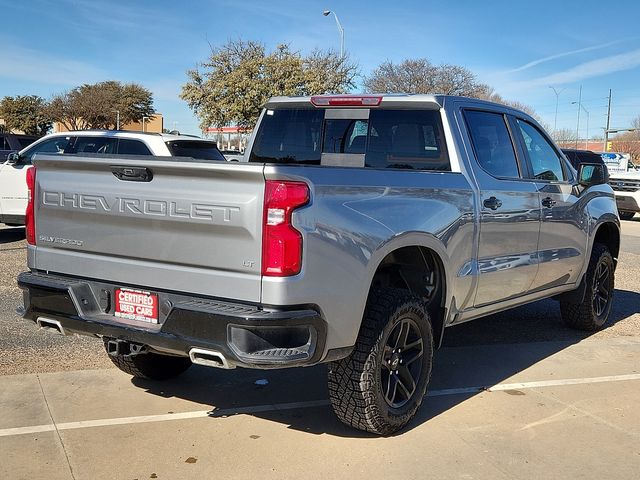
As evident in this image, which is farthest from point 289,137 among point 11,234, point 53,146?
point 11,234

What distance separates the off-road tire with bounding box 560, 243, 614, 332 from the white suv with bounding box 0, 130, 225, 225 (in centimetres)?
522

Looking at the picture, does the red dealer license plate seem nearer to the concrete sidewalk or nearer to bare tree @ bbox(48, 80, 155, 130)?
the concrete sidewalk

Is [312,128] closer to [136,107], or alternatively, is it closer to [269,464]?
[269,464]

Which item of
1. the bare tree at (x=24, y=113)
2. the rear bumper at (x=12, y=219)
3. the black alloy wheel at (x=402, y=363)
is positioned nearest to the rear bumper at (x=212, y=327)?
the black alloy wheel at (x=402, y=363)

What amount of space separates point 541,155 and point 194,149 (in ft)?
18.5

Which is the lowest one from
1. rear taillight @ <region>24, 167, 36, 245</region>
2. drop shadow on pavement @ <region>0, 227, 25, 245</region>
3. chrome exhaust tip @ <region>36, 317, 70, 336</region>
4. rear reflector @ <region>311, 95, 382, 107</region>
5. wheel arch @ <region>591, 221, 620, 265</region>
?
drop shadow on pavement @ <region>0, 227, 25, 245</region>

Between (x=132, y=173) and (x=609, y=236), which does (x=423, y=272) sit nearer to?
(x=132, y=173)

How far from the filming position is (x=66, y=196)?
3.96 m

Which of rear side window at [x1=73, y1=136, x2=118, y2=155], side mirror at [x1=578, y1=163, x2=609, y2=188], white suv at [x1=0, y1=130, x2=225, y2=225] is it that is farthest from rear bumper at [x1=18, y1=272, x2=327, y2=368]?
rear side window at [x1=73, y1=136, x2=118, y2=155]

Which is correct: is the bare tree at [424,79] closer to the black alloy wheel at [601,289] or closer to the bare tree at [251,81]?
the bare tree at [251,81]

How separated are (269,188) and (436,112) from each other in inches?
78.5

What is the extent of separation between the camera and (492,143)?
518 centimetres

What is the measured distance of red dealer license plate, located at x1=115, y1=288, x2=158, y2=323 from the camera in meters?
3.63

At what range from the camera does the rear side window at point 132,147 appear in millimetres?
9602
